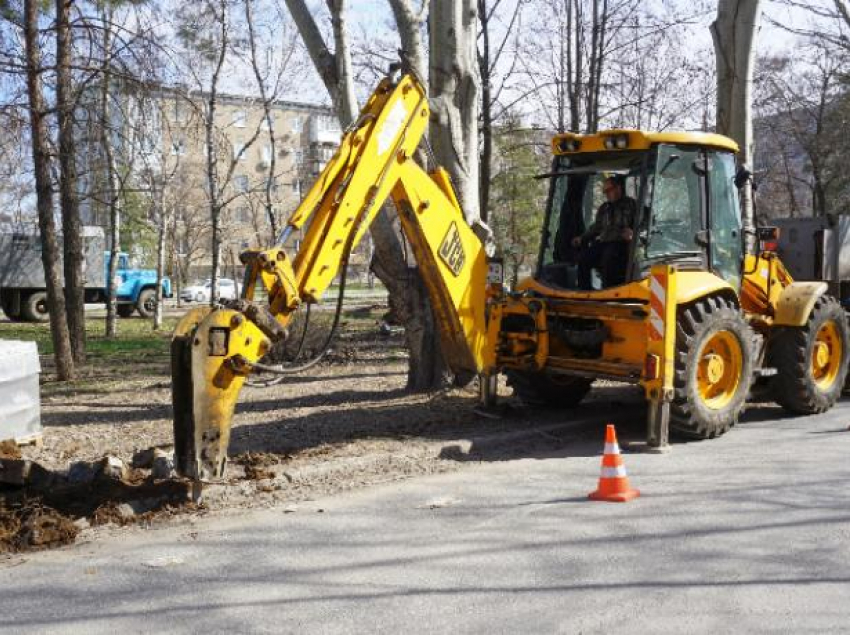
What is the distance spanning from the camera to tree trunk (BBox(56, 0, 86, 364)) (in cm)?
1243

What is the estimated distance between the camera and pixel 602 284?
8.97 metres

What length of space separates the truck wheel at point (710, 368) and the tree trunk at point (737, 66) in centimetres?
446

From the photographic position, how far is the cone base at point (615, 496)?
6.48m

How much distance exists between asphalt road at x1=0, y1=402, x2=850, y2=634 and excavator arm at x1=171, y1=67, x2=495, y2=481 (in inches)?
34.8

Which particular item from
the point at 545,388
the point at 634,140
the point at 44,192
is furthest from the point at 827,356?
the point at 44,192

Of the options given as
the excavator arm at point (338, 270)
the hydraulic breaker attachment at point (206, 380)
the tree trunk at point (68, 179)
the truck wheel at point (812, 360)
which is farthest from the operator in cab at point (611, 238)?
the tree trunk at point (68, 179)

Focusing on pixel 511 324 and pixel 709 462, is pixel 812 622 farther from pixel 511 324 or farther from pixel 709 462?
pixel 511 324

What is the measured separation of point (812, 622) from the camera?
428 cm

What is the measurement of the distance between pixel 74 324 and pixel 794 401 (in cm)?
1217

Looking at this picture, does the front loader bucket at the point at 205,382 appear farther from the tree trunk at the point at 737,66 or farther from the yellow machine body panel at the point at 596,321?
the tree trunk at the point at 737,66

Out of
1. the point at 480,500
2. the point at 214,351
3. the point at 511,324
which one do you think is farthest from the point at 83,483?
the point at 511,324

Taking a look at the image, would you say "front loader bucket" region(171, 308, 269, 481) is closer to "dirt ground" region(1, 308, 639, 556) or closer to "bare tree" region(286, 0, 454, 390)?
"dirt ground" region(1, 308, 639, 556)

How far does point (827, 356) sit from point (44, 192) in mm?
10514

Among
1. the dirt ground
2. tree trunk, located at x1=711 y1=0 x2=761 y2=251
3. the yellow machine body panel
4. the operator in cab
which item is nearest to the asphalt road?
the dirt ground
